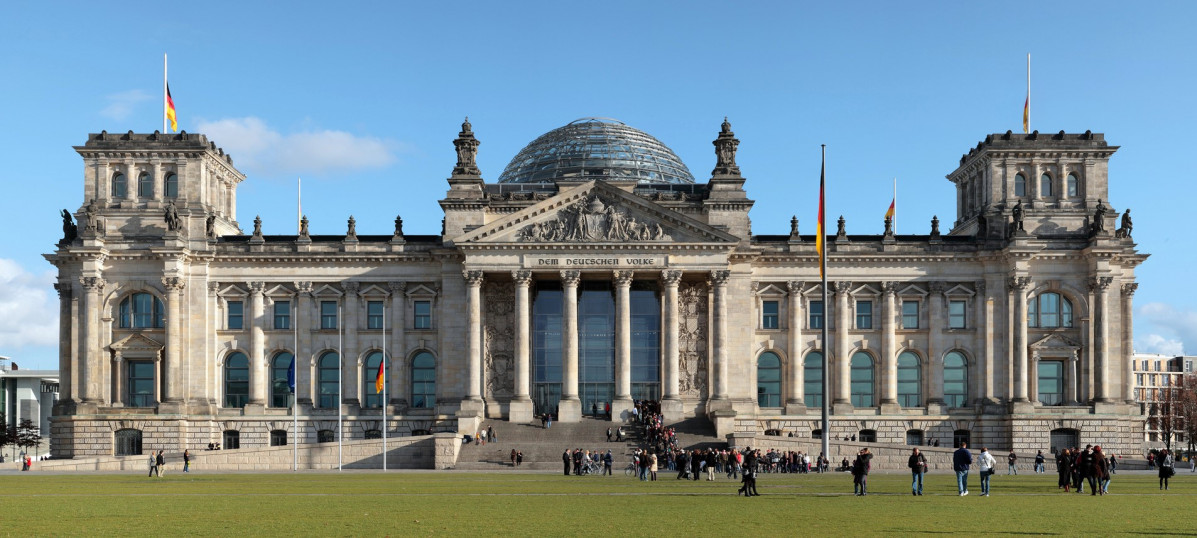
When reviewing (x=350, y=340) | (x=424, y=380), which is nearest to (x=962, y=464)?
(x=424, y=380)

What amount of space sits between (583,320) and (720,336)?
9.82 meters

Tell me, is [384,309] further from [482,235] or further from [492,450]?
[492,450]

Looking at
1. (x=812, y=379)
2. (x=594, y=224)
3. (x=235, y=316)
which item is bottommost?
(x=812, y=379)

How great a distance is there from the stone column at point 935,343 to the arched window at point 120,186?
55144 mm

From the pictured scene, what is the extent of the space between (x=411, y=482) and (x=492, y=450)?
22273mm

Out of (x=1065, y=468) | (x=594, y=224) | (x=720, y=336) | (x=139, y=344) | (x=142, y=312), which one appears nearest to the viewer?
(x=1065, y=468)

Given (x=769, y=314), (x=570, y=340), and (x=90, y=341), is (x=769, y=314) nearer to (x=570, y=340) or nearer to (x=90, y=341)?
(x=570, y=340)

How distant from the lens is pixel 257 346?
9256 cm

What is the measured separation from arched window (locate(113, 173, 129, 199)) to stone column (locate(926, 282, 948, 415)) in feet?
181

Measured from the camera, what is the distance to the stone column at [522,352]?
87750mm

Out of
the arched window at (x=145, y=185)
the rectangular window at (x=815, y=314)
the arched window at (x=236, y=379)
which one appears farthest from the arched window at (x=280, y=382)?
the rectangular window at (x=815, y=314)

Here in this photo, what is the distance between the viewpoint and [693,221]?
285 feet

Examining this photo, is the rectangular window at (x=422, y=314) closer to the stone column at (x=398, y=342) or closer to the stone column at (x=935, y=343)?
the stone column at (x=398, y=342)

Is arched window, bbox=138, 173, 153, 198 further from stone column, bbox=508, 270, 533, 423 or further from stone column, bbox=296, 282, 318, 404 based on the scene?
stone column, bbox=508, 270, 533, 423
